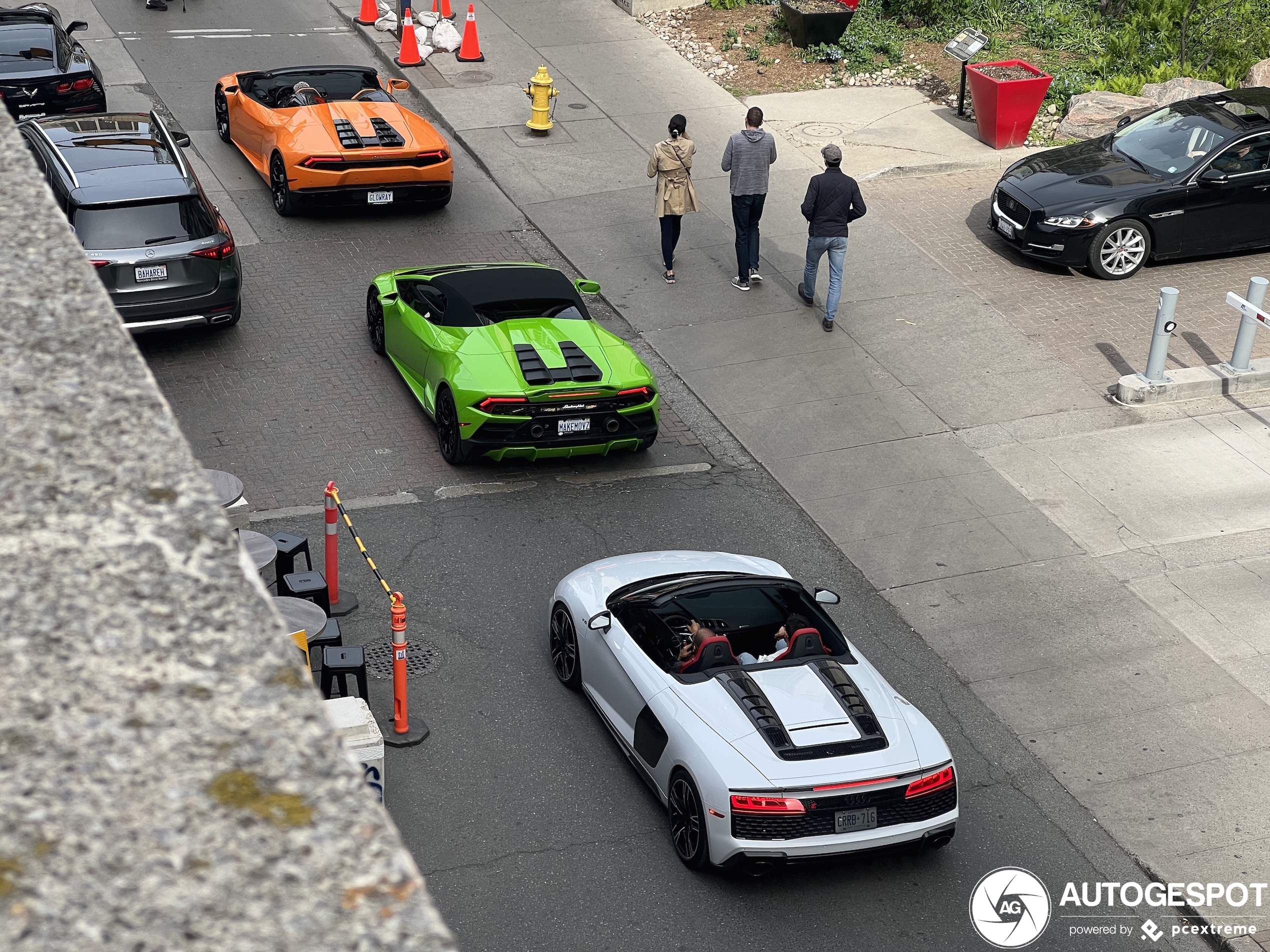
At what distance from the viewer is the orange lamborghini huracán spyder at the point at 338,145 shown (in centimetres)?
1566

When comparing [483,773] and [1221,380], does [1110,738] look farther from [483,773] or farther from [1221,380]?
[1221,380]

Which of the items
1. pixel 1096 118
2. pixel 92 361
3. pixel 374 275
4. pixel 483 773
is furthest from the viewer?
pixel 1096 118

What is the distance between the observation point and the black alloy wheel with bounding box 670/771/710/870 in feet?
24.2

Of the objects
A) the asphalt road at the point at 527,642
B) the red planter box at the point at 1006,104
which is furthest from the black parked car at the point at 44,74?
the red planter box at the point at 1006,104

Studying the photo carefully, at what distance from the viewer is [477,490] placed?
11.4 meters

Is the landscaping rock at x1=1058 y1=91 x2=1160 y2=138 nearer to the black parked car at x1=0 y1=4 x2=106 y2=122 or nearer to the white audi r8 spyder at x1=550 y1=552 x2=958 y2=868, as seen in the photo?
the white audi r8 spyder at x1=550 y1=552 x2=958 y2=868

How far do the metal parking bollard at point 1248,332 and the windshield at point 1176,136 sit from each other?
3125 mm

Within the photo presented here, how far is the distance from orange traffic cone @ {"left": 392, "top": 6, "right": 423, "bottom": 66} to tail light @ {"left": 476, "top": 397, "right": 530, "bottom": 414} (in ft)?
38.9

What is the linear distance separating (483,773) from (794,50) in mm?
16745

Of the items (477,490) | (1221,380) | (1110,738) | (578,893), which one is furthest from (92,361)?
(1221,380)

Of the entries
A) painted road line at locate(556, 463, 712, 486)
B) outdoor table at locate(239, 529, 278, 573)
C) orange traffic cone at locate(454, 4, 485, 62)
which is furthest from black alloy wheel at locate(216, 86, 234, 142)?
outdoor table at locate(239, 529, 278, 573)

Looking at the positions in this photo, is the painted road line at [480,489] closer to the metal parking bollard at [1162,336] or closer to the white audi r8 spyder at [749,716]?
the white audi r8 spyder at [749,716]

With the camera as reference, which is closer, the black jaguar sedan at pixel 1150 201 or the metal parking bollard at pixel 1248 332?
the metal parking bollard at pixel 1248 332

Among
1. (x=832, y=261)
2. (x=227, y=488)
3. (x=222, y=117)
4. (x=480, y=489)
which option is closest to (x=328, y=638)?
(x=227, y=488)
